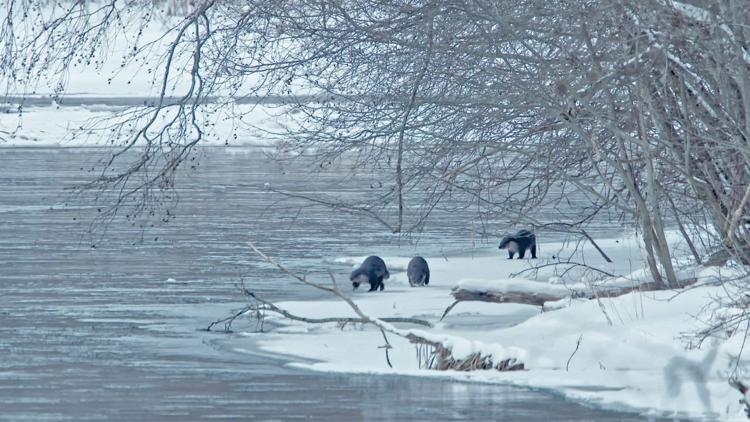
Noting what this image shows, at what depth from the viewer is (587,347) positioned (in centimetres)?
954

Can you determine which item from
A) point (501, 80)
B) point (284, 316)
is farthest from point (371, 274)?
point (501, 80)

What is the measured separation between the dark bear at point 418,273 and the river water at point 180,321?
1.10 m

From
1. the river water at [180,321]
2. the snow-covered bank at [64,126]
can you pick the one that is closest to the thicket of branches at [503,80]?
the river water at [180,321]

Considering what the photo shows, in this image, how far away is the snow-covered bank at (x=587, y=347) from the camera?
8672 mm

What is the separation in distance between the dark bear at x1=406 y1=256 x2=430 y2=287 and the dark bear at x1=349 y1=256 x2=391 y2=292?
1.20ft

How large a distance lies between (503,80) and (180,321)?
124 inches

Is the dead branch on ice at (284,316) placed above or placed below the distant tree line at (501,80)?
below

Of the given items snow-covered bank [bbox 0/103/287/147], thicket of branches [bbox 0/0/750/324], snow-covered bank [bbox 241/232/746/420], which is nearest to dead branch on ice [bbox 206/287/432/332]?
snow-covered bank [bbox 241/232/746/420]

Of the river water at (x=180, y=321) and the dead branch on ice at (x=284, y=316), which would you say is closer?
the river water at (x=180, y=321)

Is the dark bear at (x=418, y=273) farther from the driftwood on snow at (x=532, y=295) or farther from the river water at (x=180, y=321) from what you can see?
the driftwood on snow at (x=532, y=295)

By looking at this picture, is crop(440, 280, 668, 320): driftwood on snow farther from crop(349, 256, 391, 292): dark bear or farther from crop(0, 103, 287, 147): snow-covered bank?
crop(0, 103, 287, 147): snow-covered bank

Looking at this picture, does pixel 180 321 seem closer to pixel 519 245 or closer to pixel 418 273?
pixel 418 273

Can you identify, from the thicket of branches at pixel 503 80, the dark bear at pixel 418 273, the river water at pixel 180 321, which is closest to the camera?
the river water at pixel 180 321

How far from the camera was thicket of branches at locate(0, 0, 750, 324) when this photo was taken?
32.1ft
